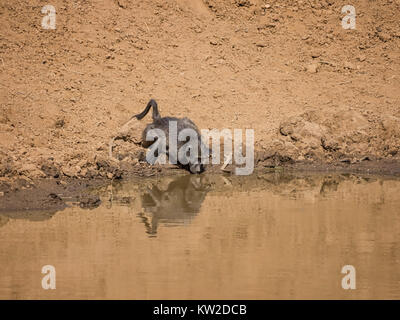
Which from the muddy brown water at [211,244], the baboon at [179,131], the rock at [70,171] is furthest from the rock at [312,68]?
the rock at [70,171]

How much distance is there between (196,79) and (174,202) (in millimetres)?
4761

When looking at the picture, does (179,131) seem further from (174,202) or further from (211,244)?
(211,244)

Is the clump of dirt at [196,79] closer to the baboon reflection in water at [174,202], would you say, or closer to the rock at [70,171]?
the rock at [70,171]

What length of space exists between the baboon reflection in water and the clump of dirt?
0.76 meters

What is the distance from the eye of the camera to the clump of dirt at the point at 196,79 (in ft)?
36.4

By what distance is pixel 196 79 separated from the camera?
13.4 meters

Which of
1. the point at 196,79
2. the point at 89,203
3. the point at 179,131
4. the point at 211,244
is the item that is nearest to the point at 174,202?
the point at 89,203

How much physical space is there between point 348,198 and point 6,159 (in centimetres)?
499

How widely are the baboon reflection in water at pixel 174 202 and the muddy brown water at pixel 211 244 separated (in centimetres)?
1

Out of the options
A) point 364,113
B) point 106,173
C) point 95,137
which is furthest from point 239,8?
point 106,173

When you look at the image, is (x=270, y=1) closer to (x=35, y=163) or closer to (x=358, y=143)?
(x=358, y=143)

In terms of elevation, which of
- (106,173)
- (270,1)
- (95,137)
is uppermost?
(270,1)

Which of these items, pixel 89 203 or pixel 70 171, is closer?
pixel 89 203

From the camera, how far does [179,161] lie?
10719 millimetres
